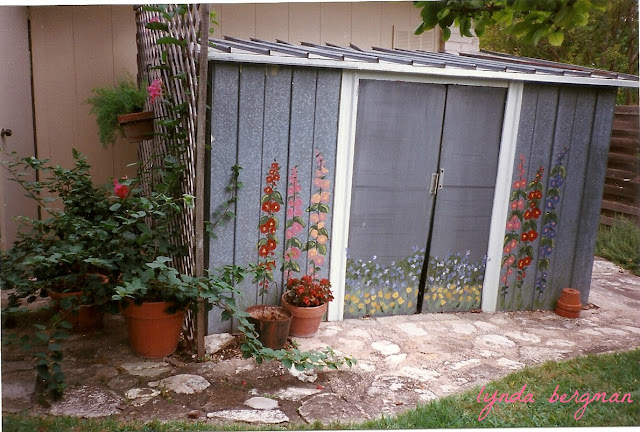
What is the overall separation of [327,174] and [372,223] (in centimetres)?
57

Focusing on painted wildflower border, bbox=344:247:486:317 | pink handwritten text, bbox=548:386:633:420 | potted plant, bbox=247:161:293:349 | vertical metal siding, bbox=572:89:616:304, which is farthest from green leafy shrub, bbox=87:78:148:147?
vertical metal siding, bbox=572:89:616:304

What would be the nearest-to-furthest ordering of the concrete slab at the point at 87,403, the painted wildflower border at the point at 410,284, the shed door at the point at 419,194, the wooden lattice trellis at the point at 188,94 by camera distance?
the concrete slab at the point at 87,403 → the wooden lattice trellis at the point at 188,94 → the shed door at the point at 419,194 → the painted wildflower border at the point at 410,284

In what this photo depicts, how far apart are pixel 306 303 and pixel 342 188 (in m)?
0.94

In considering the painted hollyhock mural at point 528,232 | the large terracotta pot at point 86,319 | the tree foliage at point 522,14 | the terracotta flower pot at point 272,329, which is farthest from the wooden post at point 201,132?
the painted hollyhock mural at point 528,232

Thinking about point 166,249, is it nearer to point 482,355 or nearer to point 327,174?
point 327,174

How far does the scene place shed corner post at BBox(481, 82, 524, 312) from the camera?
4.54 m

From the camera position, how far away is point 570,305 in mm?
4809

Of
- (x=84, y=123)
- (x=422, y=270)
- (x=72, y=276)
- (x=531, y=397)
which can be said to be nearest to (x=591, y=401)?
(x=531, y=397)

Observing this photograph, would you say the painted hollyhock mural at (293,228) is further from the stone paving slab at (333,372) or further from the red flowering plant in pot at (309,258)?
the stone paving slab at (333,372)

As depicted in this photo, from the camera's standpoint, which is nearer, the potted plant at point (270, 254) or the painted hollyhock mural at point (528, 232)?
the potted plant at point (270, 254)

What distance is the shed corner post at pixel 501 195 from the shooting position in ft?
14.9

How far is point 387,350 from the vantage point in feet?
12.9
